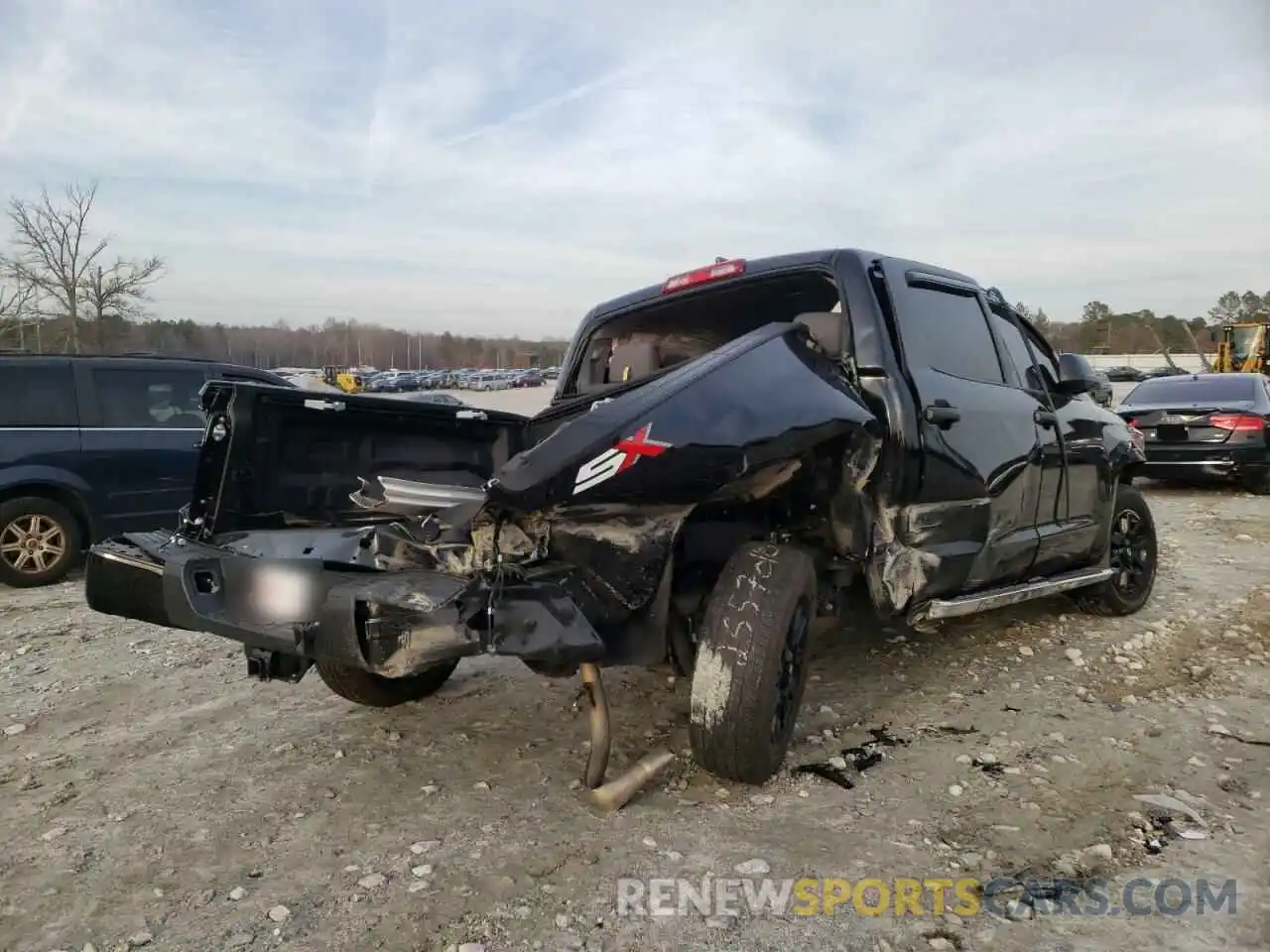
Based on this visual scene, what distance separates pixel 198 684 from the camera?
4258mm

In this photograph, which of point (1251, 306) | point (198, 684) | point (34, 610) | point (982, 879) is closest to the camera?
point (982, 879)

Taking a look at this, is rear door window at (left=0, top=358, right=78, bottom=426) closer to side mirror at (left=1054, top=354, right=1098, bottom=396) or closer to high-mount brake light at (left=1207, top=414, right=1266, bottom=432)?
side mirror at (left=1054, top=354, right=1098, bottom=396)

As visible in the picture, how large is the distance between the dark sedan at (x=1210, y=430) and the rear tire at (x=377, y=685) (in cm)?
961

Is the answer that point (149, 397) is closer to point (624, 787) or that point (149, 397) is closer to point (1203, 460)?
point (624, 787)

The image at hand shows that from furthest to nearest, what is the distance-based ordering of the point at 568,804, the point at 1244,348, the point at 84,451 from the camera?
the point at 1244,348
the point at 84,451
the point at 568,804

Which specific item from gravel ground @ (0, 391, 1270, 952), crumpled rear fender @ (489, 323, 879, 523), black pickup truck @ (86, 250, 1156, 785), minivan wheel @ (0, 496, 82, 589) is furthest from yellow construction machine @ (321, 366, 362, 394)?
minivan wheel @ (0, 496, 82, 589)

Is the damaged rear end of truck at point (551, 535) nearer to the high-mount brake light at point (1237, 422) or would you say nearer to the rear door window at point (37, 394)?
the rear door window at point (37, 394)

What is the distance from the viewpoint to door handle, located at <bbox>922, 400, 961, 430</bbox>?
3.46m

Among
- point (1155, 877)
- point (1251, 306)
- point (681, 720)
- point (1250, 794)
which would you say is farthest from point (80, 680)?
point (1251, 306)

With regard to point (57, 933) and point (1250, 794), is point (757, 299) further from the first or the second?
point (57, 933)

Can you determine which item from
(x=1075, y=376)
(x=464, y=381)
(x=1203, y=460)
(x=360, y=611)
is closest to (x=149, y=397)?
(x=360, y=611)

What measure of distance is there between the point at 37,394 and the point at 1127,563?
24.7 ft

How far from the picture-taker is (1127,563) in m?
5.41

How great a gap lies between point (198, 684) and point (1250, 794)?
435cm
